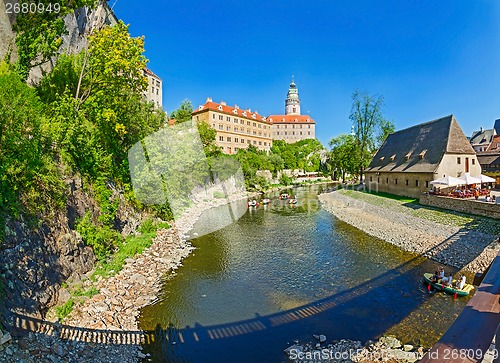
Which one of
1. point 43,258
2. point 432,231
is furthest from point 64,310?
point 432,231

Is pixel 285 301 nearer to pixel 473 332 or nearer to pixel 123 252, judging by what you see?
pixel 123 252

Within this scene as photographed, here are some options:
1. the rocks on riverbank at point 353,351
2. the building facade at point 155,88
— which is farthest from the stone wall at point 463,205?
the building facade at point 155,88

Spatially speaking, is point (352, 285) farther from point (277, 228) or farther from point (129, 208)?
point (129, 208)

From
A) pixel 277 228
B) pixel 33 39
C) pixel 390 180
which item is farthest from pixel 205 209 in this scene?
pixel 33 39

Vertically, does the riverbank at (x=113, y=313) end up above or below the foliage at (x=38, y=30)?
below

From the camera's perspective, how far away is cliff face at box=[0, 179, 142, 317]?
8.64 metres

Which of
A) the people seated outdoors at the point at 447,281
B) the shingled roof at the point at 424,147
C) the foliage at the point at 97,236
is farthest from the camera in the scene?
the shingled roof at the point at 424,147

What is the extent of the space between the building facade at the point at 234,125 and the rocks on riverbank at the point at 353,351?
52.9 metres

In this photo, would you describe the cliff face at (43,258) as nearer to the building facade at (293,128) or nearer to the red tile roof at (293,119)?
the building facade at (293,128)

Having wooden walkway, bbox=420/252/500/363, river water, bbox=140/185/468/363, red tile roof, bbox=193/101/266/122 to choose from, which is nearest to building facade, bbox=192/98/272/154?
red tile roof, bbox=193/101/266/122

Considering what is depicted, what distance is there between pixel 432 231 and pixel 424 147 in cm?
1394

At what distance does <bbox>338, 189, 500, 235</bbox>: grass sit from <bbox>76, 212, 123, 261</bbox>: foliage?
21347 mm

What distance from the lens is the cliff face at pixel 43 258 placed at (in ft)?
28.3

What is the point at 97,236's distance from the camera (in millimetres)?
14195
